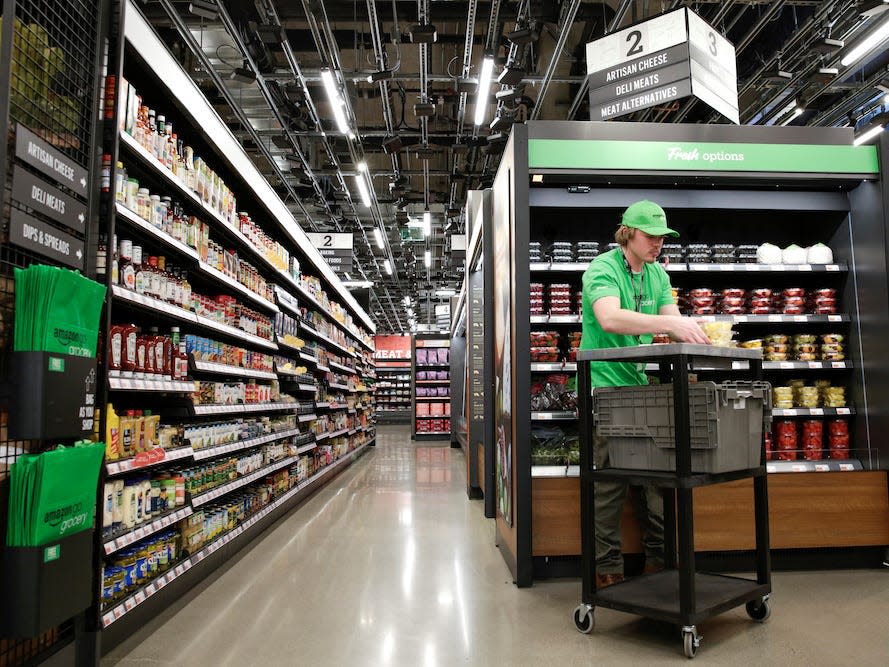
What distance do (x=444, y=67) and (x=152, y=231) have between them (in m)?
8.13

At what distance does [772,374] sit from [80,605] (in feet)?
13.7

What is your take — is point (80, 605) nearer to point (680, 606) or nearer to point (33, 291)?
point (33, 291)

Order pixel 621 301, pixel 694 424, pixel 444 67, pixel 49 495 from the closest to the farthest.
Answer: pixel 49 495 < pixel 694 424 < pixel 621 301 < pixel 444 67

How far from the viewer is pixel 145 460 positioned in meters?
2.86

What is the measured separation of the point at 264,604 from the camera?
3.17 metres

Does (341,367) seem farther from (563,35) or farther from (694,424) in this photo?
(694,424)

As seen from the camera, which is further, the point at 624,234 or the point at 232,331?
the point at 232,331

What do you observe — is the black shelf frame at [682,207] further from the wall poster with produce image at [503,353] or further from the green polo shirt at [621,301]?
the green polo shirt at [621,301]

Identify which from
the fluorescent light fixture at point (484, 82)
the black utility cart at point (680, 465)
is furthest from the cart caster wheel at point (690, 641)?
the fluorescent light fixture at point (484, 82)

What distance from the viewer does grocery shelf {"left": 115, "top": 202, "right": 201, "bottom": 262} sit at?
103 inches

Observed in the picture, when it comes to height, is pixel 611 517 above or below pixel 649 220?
below

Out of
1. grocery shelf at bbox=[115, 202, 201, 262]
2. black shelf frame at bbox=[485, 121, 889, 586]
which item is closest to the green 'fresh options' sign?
black shelf frame at bbox=[485, 121, 889, 586]

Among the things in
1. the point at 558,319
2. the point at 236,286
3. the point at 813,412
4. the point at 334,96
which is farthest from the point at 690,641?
the point at 334,96

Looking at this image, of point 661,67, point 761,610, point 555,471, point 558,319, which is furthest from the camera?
point 661,67
